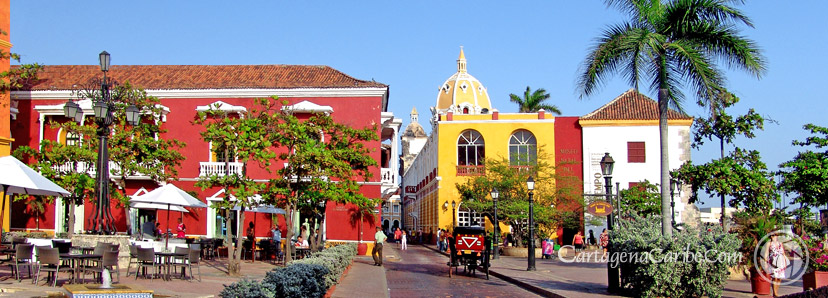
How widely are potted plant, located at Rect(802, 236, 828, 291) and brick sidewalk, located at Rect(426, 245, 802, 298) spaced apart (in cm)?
107

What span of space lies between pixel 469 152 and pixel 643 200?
11336 millimetres

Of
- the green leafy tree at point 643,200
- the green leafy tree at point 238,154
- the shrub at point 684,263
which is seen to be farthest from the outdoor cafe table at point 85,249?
the green leafy tree at point 643,200

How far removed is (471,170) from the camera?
4500cm

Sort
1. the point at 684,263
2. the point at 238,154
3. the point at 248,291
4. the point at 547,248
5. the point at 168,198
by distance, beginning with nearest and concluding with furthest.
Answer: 1. the point at 248,291
2. the point at 684,263
3. the point at 238,154
4. the point at 168,198
5. the point at 547,248

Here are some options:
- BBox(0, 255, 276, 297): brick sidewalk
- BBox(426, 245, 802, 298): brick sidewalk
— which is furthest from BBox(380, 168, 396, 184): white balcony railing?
BBox(0, 255, 276, 297): brick sidewalk

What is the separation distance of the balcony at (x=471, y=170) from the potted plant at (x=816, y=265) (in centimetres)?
3081

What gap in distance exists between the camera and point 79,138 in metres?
31.4

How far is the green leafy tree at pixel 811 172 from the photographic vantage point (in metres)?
20.1

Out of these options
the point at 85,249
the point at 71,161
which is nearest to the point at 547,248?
the point at 71,161

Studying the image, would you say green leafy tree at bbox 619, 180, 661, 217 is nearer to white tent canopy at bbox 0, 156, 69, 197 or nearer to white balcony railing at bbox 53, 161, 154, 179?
white balcony railing at bbox 53, 161, 154, 179

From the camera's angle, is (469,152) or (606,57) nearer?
(606,57)

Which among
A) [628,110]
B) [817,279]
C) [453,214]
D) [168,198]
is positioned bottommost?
[817,279]

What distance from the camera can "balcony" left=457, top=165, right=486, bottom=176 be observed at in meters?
44.5

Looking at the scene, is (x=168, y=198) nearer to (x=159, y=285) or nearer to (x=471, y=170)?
(x=159, y=285)
